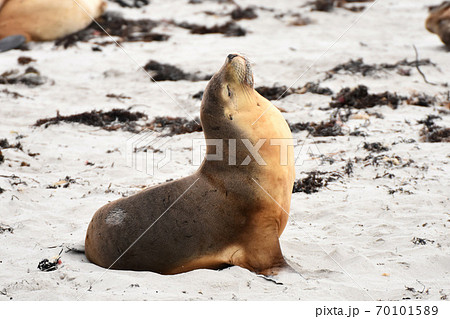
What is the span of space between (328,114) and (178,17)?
20.6 ft

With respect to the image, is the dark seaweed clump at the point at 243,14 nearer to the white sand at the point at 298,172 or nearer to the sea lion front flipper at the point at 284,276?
the white sand at the point at 298,172

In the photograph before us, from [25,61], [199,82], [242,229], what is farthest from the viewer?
[25,61]

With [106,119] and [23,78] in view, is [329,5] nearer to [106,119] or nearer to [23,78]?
[23,78]

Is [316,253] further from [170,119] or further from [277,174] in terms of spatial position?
[170,119]

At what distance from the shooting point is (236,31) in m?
11.5

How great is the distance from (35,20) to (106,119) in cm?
434

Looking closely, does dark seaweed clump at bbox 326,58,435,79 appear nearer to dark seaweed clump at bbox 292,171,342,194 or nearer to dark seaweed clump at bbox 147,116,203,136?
dark seaweed clump at bbox 147,116,203,136

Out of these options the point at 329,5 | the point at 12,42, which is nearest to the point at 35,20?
the point at 12,42

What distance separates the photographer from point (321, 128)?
6977 mm

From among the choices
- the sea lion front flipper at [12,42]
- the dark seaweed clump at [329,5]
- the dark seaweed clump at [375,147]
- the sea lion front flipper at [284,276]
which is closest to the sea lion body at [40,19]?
the sea lion front flipper at [12,42]

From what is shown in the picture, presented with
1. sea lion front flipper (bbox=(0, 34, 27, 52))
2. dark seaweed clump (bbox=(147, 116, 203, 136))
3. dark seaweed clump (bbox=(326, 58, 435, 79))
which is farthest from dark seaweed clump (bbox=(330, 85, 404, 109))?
sea lion front flipper (bbox=(0, 34, 27, 52))

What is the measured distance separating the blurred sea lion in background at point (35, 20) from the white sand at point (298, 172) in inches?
13.9

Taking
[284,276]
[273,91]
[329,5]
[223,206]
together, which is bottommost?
[273,91]

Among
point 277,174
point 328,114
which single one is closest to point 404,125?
point 328,114
